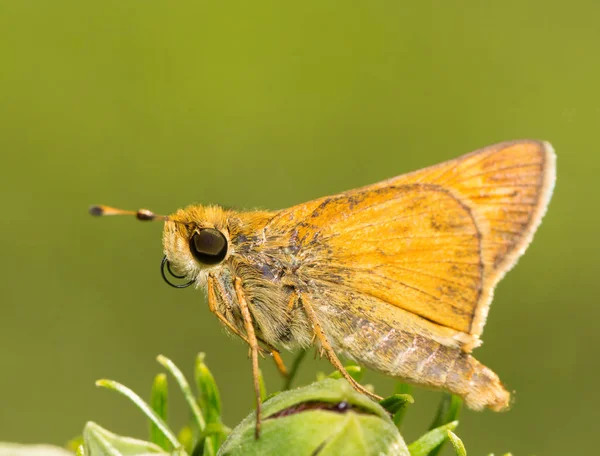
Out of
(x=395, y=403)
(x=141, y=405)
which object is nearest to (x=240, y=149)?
(x=141, y=405)

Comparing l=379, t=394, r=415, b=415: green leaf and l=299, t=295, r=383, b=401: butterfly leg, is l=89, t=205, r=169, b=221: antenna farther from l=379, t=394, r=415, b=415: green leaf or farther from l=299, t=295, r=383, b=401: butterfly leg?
l=379, t=394, r=415, b=415: green leaf

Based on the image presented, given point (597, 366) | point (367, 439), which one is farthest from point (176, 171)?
point (367, 439)

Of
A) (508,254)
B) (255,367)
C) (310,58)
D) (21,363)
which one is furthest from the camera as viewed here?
(310,58)

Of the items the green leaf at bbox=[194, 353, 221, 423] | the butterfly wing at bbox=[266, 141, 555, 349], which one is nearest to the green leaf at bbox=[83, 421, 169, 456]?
the green leaf at bbox=[194, 353, 221, 423]

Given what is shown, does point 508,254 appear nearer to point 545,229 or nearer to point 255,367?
point 255,367

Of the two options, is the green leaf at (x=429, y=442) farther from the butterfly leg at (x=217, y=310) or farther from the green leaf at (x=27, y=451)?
the green leaf at (x=27, y=451)

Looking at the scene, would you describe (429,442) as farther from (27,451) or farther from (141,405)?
(27,451)
